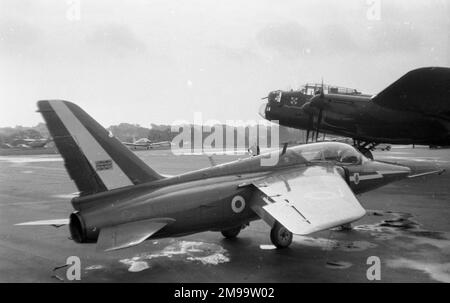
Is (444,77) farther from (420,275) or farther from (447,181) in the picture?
(420,275)

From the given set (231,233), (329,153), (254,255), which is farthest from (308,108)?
(254,255)

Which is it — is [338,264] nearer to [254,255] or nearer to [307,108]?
[254,255]

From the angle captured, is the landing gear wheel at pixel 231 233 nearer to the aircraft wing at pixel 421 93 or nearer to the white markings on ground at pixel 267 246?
the white markings on ground at pixel 267 246

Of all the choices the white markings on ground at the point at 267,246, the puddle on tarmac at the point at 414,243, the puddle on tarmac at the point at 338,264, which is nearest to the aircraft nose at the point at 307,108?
the puddle on tarmac at the point at 414,243

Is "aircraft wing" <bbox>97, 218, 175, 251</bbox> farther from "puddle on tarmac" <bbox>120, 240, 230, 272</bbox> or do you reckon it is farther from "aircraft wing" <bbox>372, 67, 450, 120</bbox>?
"aircraft wing" <bbox>372, 67, 450, 120</bbox>

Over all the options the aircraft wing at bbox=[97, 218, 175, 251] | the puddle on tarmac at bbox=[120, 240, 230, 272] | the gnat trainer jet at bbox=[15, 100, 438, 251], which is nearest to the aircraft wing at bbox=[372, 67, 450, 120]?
the gnat trainer jet at bbox=[15, 100, 438, 251]

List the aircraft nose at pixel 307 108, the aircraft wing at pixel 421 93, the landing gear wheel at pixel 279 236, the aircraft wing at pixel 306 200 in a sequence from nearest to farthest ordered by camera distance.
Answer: the aircraft wing at pixel 306 200 → the landing gear wheel at pixel 279 236 → the aircraft wing at pixel 421 93 → the aircraft nose at pixel 307 108

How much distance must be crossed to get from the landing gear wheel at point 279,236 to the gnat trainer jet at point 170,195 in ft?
0.07

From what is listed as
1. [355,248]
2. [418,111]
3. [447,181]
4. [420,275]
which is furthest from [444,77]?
[420,275]

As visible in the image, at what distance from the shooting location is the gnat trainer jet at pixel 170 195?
7191 millimetres

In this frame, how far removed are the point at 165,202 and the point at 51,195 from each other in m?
12.7

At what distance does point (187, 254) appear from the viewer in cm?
880
